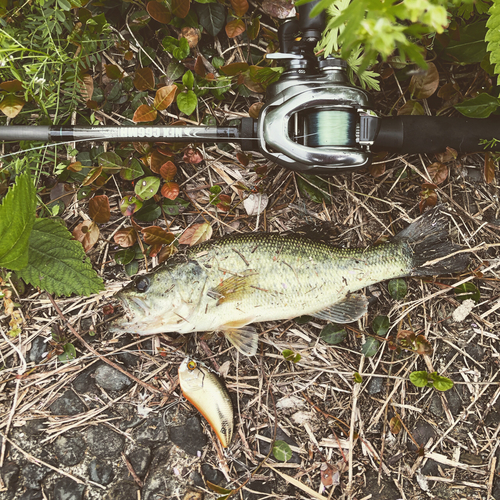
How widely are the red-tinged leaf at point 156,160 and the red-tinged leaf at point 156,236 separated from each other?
0.43 meters

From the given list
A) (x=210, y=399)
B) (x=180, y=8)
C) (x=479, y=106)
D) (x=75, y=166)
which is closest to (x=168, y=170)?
(x=75, y=166)

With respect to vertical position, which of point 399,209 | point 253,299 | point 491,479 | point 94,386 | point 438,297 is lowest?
point 491,479

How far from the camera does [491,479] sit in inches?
117

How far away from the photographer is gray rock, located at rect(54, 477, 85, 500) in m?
3.00

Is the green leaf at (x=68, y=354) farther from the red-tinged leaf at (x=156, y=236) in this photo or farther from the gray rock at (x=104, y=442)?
the red-tinged leaf at (x=156, y=236)

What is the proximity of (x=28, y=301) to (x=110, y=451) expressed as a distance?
1312 millimetres

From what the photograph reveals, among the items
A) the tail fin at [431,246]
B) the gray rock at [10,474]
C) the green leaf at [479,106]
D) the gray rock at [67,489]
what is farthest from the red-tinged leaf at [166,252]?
the green leaf at [479,106]

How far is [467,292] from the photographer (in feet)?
9.95

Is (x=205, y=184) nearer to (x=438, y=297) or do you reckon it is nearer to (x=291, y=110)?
(x=291, y=110)

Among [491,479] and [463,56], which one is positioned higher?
[463,56]

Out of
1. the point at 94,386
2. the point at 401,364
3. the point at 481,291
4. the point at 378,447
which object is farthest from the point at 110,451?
the point at 481,291

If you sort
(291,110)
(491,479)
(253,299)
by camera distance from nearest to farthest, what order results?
(291,110), (253,299), (491,479)

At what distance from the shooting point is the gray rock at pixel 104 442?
10.00ft

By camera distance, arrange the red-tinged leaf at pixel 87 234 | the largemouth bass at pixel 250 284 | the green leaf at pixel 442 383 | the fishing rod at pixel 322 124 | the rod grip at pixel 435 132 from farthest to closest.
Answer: the red-tinged leaf at pixel 87 234 → the green leaf at pixel 442 383 → the largemouth bass at pixel 250 284 → the rod grip at pixel 435 132 → the fishing rod at pixel 322 124
